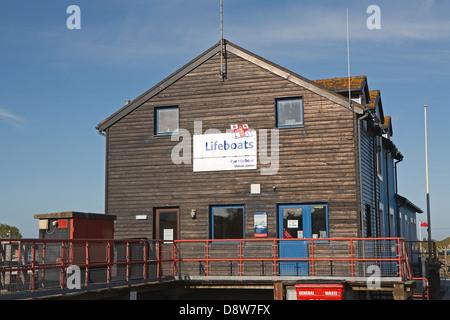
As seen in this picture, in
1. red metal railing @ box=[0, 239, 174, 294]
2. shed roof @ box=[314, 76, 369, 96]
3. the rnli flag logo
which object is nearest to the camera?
red metal railing @ box=[0, 239, 174, 294]

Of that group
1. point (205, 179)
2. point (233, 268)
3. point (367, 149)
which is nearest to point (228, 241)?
point (233, 268)

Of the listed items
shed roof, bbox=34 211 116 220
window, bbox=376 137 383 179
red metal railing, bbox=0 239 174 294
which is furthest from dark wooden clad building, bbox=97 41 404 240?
shed roof, bbox=34 211 116 220

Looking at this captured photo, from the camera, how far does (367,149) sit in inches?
891

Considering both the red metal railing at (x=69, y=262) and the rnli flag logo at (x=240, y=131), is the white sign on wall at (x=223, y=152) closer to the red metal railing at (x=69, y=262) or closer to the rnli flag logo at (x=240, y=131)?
the rnli flag logo at (x=240, y=131)

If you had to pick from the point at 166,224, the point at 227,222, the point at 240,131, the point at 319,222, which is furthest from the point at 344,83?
the point at 166,224

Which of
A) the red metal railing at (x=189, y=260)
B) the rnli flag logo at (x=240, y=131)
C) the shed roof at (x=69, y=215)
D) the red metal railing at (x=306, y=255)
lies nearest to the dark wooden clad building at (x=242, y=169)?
the rnli flag logo at (x=240, y=131)

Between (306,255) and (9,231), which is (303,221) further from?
(9,231)

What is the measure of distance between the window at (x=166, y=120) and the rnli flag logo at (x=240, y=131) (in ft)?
7.19

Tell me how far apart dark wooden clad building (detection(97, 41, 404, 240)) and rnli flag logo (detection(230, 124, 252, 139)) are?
0.19 m

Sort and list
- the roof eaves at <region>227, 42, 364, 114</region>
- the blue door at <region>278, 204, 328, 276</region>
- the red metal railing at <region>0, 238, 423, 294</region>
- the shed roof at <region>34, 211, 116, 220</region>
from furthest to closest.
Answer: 1. the roof eaves at <region>227, 42, 364, 114</region>
2. the blue door at <region>278, 204, 328, 276</region>
3. the shed roof at <region>34, 211, 116, 220</region>
4. the red metal railing at <region>0, 238, 423, 294</region>

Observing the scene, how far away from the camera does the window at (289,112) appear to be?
68.5 ft

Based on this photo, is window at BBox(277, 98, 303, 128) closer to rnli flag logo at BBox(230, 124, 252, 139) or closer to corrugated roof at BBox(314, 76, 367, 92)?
rnli flag logo at BBox(230, 124, 252, 139)

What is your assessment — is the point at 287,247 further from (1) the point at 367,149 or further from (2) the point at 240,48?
(2) the point at 240,48

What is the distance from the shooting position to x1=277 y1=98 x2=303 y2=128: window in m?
20.9
